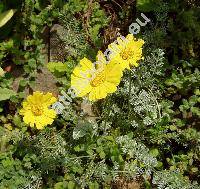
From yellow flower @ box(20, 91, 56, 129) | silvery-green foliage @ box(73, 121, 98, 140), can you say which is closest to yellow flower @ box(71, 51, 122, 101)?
yellow flower @ box(20, 91, 56, 129)

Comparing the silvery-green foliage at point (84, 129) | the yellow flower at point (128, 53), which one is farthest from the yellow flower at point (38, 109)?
the yellow flower at point (128, 53)

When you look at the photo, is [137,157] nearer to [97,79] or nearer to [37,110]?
[97,79]

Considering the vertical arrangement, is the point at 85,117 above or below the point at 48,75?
below

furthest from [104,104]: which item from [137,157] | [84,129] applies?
[137,157]

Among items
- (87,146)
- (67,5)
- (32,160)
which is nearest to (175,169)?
(87,146)

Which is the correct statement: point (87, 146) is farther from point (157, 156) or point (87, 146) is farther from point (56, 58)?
point (56, 58)

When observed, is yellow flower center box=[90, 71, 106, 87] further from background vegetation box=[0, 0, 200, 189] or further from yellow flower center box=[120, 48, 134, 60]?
background vegetation box=[0, 0, 200, 189]
